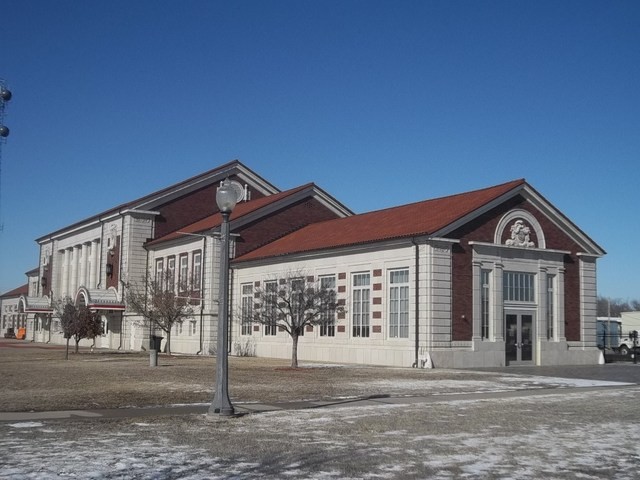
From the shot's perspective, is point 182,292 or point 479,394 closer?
point 479,394

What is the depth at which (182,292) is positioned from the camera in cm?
5012

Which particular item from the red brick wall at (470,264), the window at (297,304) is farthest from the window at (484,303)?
the window at (297,304)

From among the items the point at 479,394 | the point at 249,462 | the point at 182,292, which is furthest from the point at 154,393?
the point at 182,292

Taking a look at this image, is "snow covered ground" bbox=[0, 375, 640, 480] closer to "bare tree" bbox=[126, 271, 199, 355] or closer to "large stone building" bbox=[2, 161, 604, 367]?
"large stone building" bbox=[2, 161, 604, 367]

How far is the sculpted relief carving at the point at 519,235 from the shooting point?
37.2 metres

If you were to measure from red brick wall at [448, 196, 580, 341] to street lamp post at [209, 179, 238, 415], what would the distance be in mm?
20653

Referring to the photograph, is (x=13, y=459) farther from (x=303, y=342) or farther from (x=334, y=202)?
(x=334, y=202)

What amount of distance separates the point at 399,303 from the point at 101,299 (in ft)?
94.4

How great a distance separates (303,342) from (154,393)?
22.1 metres

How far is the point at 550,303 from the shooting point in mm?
38625

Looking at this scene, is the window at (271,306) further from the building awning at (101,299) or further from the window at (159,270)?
the building awning at (101,299)

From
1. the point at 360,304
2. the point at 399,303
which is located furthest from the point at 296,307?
the point at 360,304

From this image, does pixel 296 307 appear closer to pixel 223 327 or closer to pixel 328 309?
pixel 328 309

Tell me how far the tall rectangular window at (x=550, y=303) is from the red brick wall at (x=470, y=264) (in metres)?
0.74
